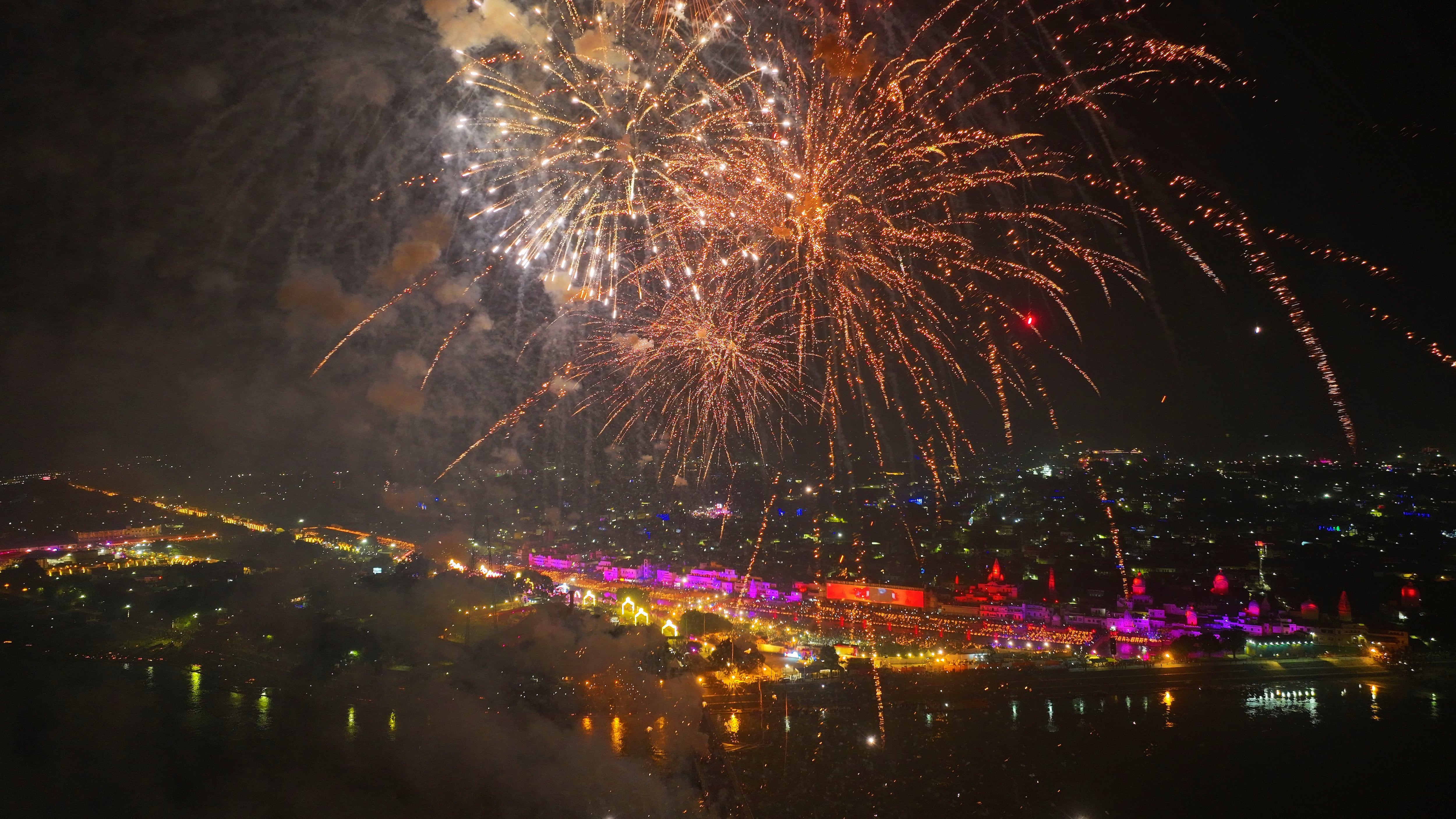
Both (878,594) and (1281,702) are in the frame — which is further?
(878,594)

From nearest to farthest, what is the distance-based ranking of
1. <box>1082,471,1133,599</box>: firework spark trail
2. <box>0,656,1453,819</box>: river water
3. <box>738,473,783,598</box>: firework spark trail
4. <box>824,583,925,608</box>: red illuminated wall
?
<box>0,656,1453,819</box>: river water, <box>824,583,925,608</box>: red illuminated wall, <box>1082,471,1133,599</box>: firework spark trail, <box>738,473,783,598</box>: firework spark trail

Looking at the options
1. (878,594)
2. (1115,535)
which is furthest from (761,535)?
(1115,535)

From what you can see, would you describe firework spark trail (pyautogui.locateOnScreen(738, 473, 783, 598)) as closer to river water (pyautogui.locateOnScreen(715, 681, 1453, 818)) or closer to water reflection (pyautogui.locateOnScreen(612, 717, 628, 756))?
river water (pyautogui.locateOnScreen(715, 681, 1453, 818))

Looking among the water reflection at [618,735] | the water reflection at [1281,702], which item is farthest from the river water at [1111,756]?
the water reflection at [618,735]

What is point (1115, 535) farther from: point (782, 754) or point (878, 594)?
point (782, 754)

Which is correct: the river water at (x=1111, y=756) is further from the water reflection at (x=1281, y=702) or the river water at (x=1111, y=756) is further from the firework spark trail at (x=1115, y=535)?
the firework spark trail at (x=1115, y=535)

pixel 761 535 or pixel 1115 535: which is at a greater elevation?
pixel 1115 535

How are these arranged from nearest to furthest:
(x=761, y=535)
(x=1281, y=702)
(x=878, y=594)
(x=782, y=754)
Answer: (x=782, y=754) → (x=1281, y=702) → (x=878, y=594) → (x=761, y=535)

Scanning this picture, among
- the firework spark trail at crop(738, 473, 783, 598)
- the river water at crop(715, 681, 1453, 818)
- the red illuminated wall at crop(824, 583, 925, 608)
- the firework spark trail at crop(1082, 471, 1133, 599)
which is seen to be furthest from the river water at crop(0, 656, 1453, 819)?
the firework spark trail at crop(738, 473, 783, 598)
